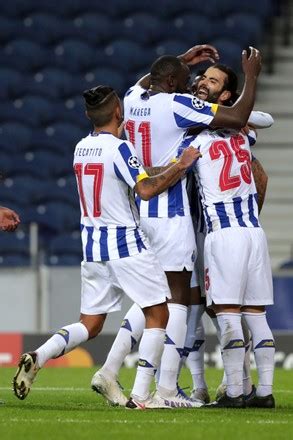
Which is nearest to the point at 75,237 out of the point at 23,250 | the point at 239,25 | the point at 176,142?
the point at 23,250

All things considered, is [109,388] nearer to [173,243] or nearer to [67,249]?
[173,243]

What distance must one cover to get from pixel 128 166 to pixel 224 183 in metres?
0.76

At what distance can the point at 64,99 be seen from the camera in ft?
59.1

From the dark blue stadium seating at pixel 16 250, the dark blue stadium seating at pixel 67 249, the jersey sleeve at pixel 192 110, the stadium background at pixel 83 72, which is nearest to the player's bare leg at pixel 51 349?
the jersey sleeve at pixel 192 110

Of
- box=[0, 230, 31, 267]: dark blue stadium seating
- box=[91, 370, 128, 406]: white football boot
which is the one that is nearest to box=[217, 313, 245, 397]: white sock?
box=[91, 370, 128, 406]: white football boot

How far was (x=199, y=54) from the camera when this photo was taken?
866cm

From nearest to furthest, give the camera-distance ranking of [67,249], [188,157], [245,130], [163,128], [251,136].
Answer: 1. [188,157]
2. [163,128]
3. [245,130]
4. [251,136]
5. [67,249]

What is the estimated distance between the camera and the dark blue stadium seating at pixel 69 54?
56.1 ft

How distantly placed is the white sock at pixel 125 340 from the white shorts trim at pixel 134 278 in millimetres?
366

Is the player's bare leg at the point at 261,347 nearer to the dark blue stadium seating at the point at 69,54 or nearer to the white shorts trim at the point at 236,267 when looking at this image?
the white shorts trim at the point at 236,267

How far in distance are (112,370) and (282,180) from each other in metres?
9.69

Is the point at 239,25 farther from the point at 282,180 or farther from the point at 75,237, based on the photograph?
the point at 75,237

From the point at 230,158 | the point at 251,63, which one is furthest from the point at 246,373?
the point at 251,63

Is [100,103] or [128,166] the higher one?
[100,103]
